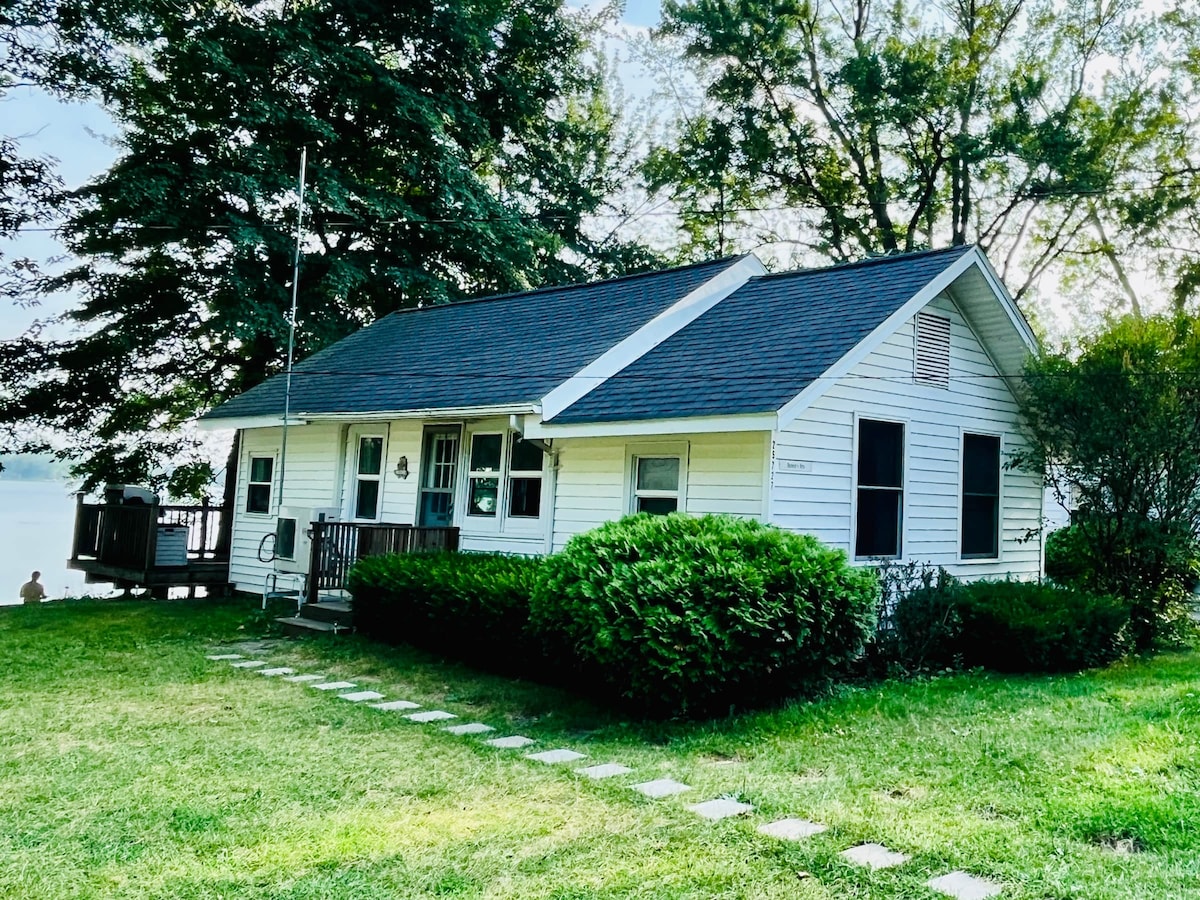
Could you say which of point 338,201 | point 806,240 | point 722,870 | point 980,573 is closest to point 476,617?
point 722,870

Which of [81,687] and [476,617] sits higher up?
[476,617]

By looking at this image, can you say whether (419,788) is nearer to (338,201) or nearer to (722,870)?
(722,870)

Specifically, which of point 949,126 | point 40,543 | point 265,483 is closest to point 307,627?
point 265,483

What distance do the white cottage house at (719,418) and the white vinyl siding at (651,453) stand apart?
2 centimetres

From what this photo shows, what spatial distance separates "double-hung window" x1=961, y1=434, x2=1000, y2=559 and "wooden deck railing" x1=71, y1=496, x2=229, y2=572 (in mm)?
12255

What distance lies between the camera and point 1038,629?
898 centimetres

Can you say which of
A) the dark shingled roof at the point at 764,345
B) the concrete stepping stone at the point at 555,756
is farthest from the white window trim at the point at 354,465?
the concrete stepping stone at the point at 555,756

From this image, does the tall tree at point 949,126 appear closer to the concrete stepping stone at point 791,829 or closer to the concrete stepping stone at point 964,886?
the concrete stepping stone at point 791,829

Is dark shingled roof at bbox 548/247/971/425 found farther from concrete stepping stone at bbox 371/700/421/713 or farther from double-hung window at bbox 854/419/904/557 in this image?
concrete stepping stone at bbox 371/700/421/713

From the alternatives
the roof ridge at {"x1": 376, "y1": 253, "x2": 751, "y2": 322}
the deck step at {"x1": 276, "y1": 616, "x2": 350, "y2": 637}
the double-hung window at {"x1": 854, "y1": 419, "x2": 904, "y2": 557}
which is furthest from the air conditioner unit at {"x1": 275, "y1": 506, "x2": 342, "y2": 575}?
the double-hung window at {"x1": 854, "y1": 419, "x2": 904, "y2": 557}

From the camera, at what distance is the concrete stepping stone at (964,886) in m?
3.71

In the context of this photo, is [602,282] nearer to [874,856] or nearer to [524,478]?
[524,478]

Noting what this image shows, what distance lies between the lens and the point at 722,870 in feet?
12.9

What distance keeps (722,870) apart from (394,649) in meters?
6.39
